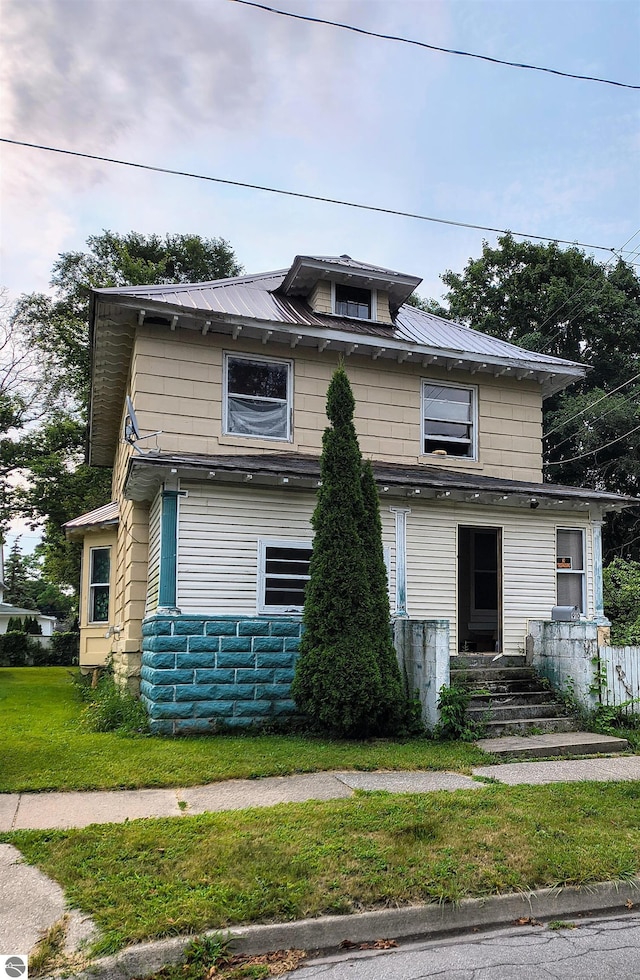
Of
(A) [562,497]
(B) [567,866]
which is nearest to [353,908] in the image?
(B) [567,866]

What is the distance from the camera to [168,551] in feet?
33.0

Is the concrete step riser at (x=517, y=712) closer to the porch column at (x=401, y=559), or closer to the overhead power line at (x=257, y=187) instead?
the porch column at (x=401, y=559)

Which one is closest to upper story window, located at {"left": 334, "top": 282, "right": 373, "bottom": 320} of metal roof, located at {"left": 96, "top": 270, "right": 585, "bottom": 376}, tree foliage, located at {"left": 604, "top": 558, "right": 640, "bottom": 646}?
metal roof, located at {"left": 96, "top": 270, "right": 585, "bottom": 376}

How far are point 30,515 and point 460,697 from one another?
74.6ft

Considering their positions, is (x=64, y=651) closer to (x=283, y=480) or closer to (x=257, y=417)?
(x=257, y=417)

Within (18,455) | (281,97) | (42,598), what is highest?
Result: (281,97)

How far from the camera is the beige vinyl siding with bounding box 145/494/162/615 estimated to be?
1052 cm

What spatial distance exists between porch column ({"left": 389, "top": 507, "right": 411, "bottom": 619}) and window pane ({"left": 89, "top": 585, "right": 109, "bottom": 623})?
7904 mm

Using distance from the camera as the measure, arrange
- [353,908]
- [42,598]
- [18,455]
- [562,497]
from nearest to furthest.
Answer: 1. [353,908]
2. [562,497]
3. [18,455]
4. [42,598]

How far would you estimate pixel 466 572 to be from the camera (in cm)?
1611

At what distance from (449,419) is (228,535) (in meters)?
5.60

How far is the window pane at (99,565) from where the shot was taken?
54.0 ft

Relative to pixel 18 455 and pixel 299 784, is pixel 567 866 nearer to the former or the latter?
pixel 299 784

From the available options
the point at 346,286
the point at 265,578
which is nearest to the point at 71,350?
the point at 346,286
